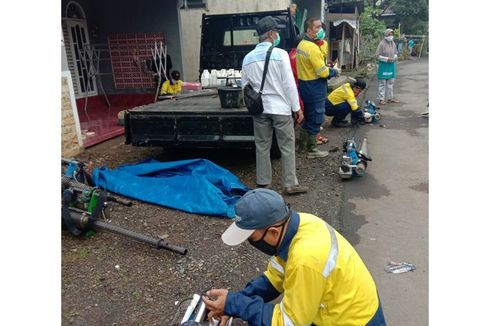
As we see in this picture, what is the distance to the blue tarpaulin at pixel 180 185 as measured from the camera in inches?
153

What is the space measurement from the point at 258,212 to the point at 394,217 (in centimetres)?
279

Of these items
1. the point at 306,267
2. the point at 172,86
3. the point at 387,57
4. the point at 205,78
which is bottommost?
the point at 306,267

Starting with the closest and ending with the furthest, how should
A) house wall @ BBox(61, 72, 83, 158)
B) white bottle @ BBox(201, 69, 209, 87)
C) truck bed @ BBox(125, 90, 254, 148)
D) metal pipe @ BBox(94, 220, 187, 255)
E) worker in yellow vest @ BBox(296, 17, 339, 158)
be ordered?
metal pipe @ BBox(94, 220, 187, 255), truck bed @ BBox(125, 90, 254, 148), worker in yellow vest @ BBox(296, 17, 339, 158), house wall @ BBox(61, 72, 83, 158), white bottle @ BBox(201, 69, 209, 87)

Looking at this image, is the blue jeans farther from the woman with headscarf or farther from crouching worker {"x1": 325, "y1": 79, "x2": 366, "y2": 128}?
the woman with headscarf

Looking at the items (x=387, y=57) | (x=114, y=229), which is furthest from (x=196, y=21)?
(x=114, y=229)

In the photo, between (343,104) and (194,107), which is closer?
(194,107)

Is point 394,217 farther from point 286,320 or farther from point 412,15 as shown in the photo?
point 412,15

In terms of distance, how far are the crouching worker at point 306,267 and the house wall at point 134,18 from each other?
25.6 ft

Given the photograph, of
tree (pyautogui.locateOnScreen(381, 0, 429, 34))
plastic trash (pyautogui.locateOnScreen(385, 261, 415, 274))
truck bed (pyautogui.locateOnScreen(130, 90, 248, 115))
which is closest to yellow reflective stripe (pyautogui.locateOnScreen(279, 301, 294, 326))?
plastic trash (pyautogui.locateOnScreen(385, 261, 415, 274))

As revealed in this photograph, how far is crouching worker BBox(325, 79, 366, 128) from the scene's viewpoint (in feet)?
23.3

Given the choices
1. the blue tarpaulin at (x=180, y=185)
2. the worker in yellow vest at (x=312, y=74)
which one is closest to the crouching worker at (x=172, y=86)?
the worker in yellow vest at (x=312, y=74)

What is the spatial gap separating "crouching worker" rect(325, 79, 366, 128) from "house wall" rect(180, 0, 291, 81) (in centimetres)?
405

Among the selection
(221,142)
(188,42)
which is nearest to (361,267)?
(221,142)

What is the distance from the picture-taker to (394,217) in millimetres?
3971
